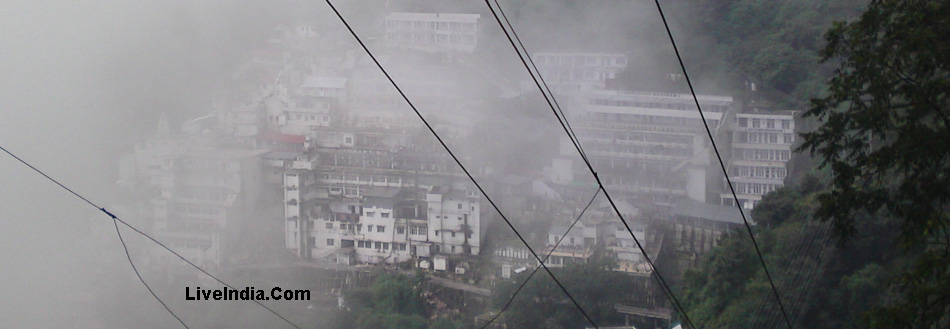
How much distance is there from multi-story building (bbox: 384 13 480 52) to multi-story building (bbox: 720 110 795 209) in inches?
127

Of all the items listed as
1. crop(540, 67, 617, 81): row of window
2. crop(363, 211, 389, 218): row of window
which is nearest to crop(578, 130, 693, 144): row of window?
crop(540, 67, 617, 81): row of window

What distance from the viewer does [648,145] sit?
7836 millimetres

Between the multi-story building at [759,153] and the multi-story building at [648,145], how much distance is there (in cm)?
23

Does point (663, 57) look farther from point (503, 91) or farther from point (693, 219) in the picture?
point (693, 219)

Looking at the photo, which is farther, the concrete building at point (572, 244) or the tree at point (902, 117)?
the concrete building at point (572, 244)

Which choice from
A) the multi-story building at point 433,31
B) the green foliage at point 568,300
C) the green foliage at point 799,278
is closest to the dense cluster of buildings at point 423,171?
the multi-story building at point 433,31

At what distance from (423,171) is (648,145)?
1.97 meters

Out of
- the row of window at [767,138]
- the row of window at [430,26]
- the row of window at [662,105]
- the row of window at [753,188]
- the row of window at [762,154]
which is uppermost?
the row of window at [430,26]

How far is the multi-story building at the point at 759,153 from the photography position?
7.46 metres

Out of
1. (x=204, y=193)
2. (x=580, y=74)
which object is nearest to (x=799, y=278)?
(x=580, y=74)

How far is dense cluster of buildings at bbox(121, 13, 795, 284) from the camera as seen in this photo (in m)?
7.36

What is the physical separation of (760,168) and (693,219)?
0.85 meters

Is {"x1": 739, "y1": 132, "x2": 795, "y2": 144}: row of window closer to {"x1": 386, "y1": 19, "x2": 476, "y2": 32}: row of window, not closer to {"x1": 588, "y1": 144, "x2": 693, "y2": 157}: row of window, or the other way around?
{"x1": 588, "y1": 144, "x2": 693, "y2": 157}: row of window

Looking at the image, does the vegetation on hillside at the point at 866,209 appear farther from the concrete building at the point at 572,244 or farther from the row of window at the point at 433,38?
the row of window at the point at 433,38
